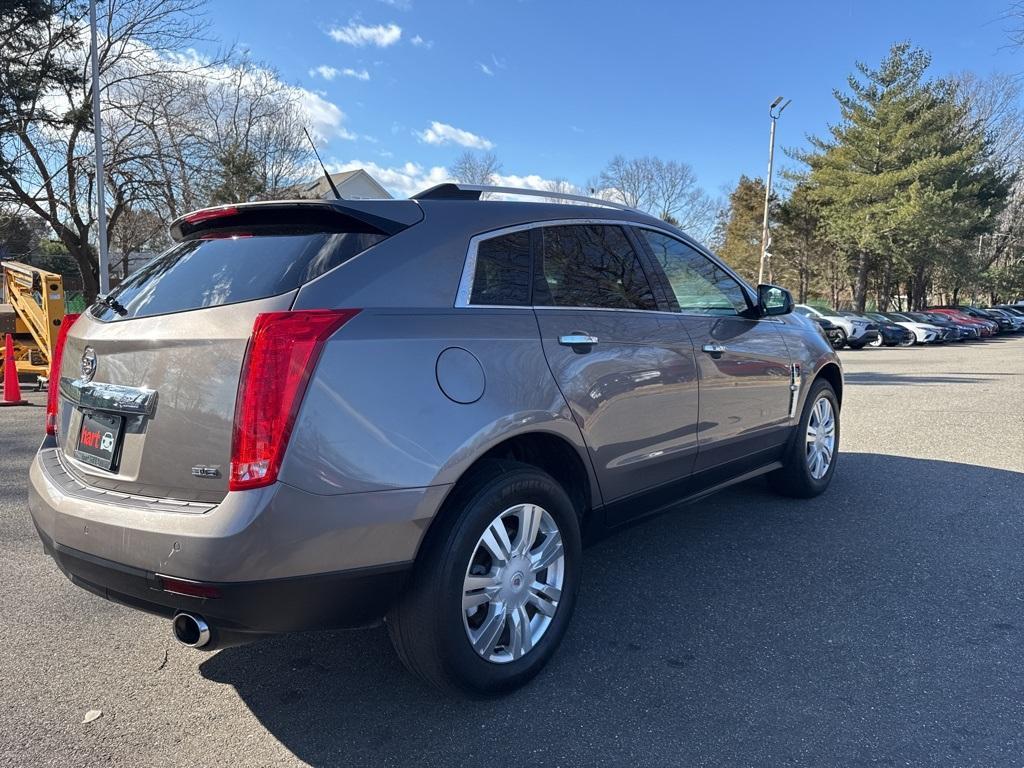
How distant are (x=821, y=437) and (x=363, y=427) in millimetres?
3870

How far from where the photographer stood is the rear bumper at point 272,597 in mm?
2027

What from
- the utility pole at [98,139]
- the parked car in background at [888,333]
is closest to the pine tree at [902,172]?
the parked car in background at [888,333]

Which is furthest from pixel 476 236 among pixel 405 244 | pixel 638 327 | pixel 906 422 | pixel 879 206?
pixel 879 206

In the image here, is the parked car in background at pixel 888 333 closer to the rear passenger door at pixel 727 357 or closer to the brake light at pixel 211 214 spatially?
the rear passenger door at pixel 727 357

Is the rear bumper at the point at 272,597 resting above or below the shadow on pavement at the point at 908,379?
above

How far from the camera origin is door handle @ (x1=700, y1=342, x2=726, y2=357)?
3594 millimetres

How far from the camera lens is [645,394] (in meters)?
3.12

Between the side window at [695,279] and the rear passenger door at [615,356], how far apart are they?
23cm

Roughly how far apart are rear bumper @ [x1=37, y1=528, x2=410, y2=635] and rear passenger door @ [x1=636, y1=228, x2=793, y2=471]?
200 cm

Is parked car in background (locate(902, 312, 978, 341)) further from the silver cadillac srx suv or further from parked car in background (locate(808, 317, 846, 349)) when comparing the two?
the silver cadillac srx suv

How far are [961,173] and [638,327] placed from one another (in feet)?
137

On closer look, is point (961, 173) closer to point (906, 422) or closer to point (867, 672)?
point (906, 422)

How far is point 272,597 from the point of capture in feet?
6.68

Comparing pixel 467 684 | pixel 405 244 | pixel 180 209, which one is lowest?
pixel 467 684
